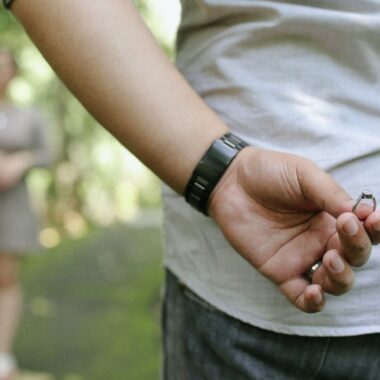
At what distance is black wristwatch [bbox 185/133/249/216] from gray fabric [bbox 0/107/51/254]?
10.6 ft

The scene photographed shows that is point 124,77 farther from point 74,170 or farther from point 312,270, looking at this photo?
point 74,170

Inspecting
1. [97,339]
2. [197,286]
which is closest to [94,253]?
[97,339]

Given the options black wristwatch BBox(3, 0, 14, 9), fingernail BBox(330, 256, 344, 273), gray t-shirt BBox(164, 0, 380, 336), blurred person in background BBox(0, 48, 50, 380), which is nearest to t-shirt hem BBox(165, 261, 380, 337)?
gray t-shirt BBox(164, 0, 380, 336)

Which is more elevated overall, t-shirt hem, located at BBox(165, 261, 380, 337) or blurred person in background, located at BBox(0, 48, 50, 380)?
t-shirt hem, located at BBox(165, 261, 380, 337)

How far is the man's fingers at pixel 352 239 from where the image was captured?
80 centimetres

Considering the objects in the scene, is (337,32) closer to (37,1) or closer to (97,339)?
(37,1)

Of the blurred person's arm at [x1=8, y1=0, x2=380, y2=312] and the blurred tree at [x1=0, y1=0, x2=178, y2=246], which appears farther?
the blurred tree at [x1=0, y1=0, x2=178, y2=246]

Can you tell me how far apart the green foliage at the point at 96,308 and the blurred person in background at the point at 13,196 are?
0.43 meters

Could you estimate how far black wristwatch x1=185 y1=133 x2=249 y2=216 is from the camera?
3.13 ft

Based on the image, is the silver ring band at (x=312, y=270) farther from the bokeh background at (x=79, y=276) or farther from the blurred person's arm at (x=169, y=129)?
the bokeh background at (x=79, y=276)

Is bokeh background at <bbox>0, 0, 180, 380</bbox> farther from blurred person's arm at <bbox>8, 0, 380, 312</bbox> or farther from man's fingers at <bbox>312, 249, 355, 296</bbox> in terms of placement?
man's fingers at <bbox>312, 249, 355, 296</bbox>

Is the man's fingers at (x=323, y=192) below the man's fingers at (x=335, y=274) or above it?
above

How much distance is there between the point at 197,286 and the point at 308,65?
36 cm

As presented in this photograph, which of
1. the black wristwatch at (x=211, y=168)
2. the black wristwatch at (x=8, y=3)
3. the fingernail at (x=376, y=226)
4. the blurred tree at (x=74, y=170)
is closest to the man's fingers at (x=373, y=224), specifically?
the fingernail at (x=376, y=226)
